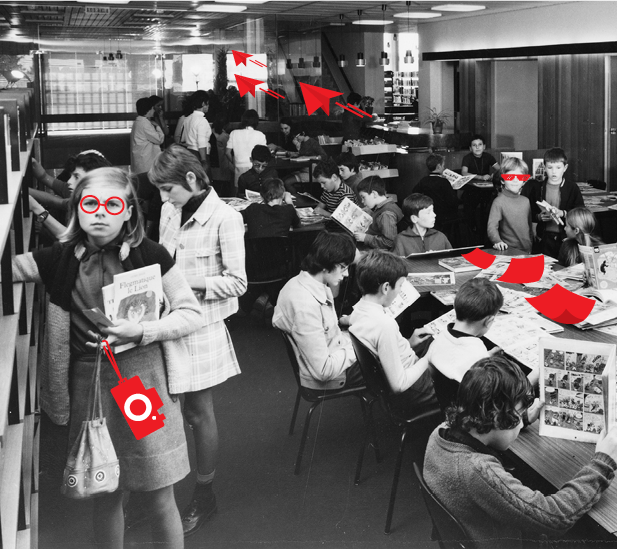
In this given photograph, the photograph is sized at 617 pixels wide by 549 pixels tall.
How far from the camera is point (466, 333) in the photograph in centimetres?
275

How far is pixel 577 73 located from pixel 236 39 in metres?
5.37

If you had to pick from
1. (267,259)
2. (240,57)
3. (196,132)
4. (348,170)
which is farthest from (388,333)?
(240,57)

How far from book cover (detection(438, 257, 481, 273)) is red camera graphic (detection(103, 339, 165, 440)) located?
8.13 ft

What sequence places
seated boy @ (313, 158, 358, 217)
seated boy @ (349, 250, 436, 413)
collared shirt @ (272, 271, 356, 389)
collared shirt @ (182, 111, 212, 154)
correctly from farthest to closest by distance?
collared shirt @ (182, 111, 212, 154), seated boy @ (313, 158, 358, 217), collared shirt @ (272, 271, 356, 389), seated boy @ (349, 250, 436, 413)

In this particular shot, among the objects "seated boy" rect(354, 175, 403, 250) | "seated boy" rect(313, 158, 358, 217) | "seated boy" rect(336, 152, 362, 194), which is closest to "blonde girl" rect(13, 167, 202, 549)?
"seated boy" rect(354, 175, 403, 250)

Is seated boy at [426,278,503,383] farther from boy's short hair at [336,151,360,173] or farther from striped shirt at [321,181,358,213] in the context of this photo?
boy's short hair at [336,151,360,173]

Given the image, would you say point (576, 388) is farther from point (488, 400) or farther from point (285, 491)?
point (285, 491)

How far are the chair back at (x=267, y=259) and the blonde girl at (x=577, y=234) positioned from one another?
77.3 inches

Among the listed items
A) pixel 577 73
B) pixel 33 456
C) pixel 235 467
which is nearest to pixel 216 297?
pixel 33 456

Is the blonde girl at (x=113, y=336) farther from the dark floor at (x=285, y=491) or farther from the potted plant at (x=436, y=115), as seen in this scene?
the potted plant at (x=436, y=115)

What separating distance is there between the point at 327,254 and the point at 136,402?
4.55ft

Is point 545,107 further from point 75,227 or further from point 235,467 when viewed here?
point 75,227

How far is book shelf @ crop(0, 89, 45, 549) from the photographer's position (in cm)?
171

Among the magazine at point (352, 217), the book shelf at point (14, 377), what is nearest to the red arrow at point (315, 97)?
the magazine at point (352, 217)
